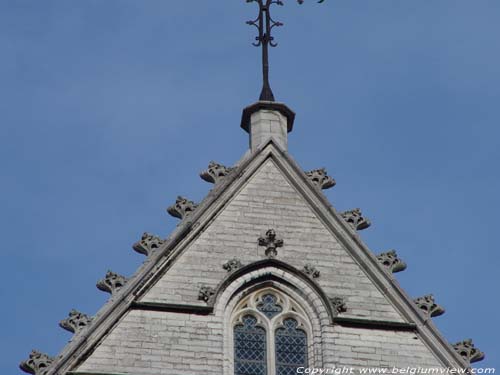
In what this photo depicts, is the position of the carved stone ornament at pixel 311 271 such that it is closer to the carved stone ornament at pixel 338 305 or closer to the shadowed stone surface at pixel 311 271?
the shadowed stone surface at pixel 311 271

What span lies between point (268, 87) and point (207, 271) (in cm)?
417

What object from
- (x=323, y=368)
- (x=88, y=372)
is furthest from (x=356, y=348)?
(x=88, y=372)

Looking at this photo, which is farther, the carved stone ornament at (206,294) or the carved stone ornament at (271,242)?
the carved stone ornament at (271,242)

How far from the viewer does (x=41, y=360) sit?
40875mm

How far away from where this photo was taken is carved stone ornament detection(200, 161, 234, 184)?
143 ft

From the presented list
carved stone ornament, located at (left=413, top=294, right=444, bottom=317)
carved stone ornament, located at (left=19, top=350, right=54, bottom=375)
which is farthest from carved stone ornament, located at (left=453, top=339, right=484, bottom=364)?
carved stone ornament, located at (left=19, top=350, right=54, bottom=375)

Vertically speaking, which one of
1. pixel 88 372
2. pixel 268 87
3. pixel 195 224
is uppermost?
pixel 268 87

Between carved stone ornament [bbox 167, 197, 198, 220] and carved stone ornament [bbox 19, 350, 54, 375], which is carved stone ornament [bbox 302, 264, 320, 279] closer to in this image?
carved stone ornament [bbox 167, 197, 198, 220]

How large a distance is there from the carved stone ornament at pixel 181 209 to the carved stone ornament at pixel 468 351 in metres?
4.07

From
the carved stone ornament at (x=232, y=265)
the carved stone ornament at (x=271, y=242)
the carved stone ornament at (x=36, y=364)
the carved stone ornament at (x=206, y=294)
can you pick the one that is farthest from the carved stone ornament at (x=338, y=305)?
the carved stone ornament at (x=36, y=364)

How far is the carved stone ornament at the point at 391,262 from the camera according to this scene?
4284cm

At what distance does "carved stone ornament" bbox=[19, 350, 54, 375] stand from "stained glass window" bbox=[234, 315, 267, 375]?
2.46m

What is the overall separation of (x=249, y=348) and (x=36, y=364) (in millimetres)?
2850

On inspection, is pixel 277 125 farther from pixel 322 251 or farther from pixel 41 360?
pixel 41 360
